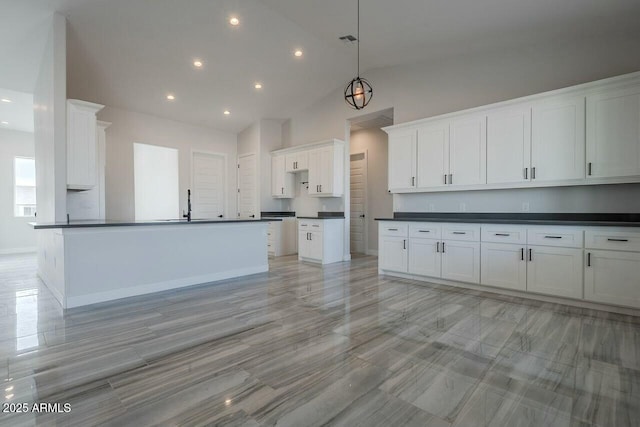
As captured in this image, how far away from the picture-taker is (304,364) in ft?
7.00

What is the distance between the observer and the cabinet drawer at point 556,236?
11.2 ft

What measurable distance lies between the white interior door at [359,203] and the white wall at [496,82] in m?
1.42

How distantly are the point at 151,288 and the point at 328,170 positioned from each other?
3.93 meters

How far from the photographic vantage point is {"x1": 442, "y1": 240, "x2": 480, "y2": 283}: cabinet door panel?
412 cm

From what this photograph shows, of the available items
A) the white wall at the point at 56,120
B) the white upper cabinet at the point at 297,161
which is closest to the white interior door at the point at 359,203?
the white upper cabinet at the point at 297,161

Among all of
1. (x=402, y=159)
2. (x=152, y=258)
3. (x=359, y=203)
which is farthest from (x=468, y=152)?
(x=152, y=258)

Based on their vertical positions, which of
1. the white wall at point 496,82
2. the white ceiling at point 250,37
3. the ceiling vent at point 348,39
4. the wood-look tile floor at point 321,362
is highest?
the ceiling vent at point 348,39

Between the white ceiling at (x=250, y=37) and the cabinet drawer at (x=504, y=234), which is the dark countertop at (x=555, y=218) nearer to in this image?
the cabinet drawer at (x=504, y=234)

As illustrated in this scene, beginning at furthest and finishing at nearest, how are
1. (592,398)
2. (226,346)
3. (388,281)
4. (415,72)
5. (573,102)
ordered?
(415,72) < (388,281) < (573,102) < (226,346) < (592,398)

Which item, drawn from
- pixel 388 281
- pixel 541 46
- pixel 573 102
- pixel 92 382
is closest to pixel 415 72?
pixel 541 46

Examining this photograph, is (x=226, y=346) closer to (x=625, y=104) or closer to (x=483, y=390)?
(x=483, y=390)

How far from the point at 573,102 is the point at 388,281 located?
3224 mm

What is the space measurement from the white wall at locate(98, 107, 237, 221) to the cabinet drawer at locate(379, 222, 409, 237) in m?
4.67

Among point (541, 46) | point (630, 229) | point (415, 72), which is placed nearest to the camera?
point (630, 229)
